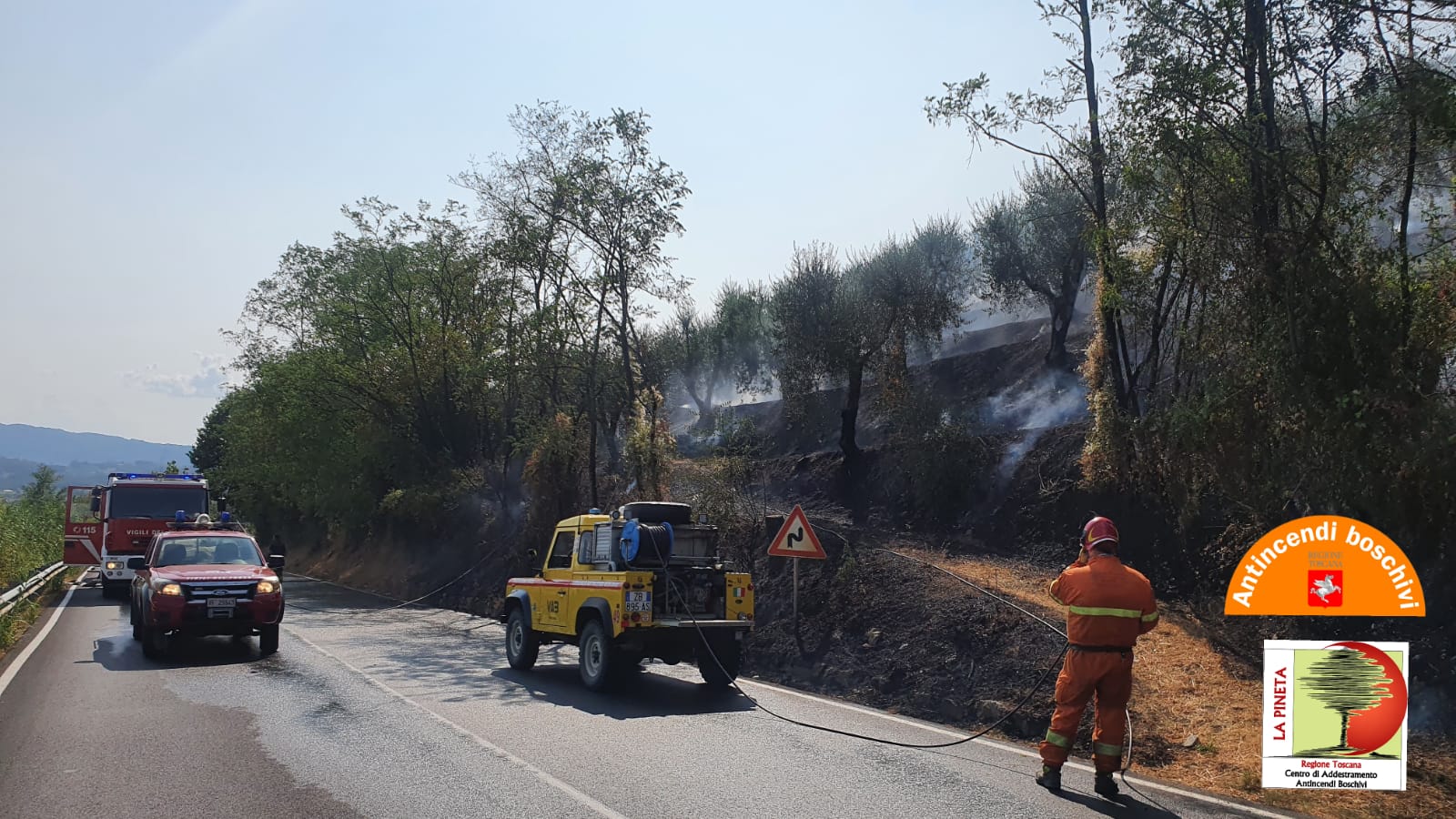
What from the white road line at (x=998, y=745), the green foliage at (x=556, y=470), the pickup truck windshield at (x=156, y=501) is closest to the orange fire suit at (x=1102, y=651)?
the white road line at (x=998, y=745)

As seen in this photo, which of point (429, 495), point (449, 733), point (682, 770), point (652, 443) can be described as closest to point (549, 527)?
point (652, 443)

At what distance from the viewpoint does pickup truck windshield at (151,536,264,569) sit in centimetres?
1548

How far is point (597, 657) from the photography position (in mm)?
11867

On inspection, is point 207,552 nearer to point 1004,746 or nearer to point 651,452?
point 651,452

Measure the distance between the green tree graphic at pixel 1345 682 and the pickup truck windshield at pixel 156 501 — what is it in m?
24.8

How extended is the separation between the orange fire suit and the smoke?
14.5 meters

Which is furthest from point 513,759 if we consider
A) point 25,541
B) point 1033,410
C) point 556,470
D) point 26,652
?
point 25,541

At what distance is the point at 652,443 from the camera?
22.4m

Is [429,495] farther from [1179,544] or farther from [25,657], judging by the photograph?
[1179,544]

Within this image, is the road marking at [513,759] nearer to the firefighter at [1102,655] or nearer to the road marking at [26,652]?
the firefighter at [1102,655]

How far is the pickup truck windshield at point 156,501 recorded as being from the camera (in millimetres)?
25156

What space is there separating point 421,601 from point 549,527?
17.4 feet

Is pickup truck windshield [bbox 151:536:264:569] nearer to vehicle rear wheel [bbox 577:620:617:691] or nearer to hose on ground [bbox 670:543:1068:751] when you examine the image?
vehicle rear wheel [bbox 577:620:617:691]

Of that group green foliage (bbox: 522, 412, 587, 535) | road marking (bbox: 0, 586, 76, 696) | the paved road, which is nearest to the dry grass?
the paved road
